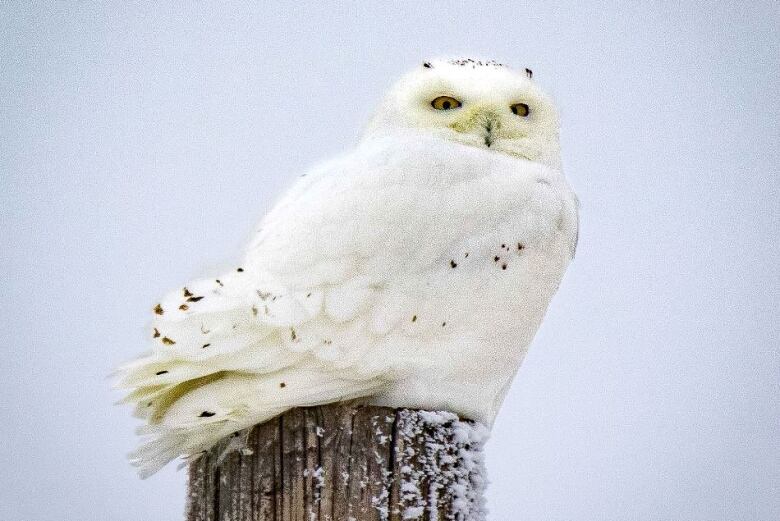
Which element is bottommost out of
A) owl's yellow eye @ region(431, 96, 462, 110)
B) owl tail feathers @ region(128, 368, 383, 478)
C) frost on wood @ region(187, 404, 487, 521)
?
frost on wood @ region(187, 404, 487, 521)

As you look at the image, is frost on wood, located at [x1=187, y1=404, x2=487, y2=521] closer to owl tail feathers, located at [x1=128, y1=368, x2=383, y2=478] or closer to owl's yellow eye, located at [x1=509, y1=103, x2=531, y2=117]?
owl tail feathers, located at [x1=128, y1=368, x2=383, y2=478]

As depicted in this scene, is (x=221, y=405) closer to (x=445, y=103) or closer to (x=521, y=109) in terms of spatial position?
(x=445, y=103)

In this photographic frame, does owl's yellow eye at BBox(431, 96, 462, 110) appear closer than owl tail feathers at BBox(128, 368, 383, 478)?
No

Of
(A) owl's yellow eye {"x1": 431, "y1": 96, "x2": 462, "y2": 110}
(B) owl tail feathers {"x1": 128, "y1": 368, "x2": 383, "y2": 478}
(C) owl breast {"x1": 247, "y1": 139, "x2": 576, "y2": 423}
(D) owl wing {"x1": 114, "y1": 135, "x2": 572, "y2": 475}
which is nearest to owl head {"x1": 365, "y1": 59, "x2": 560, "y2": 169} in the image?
(A) owl's yellow eye {"x1": 431, "y1": 96, "x2": 462, "y2": 110}

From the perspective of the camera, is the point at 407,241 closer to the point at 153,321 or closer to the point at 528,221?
the point at 528,221

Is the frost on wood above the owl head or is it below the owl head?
below

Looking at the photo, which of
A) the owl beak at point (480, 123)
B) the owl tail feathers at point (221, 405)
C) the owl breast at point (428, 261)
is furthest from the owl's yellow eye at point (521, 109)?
the owl tail feathers at point (221, 405)
